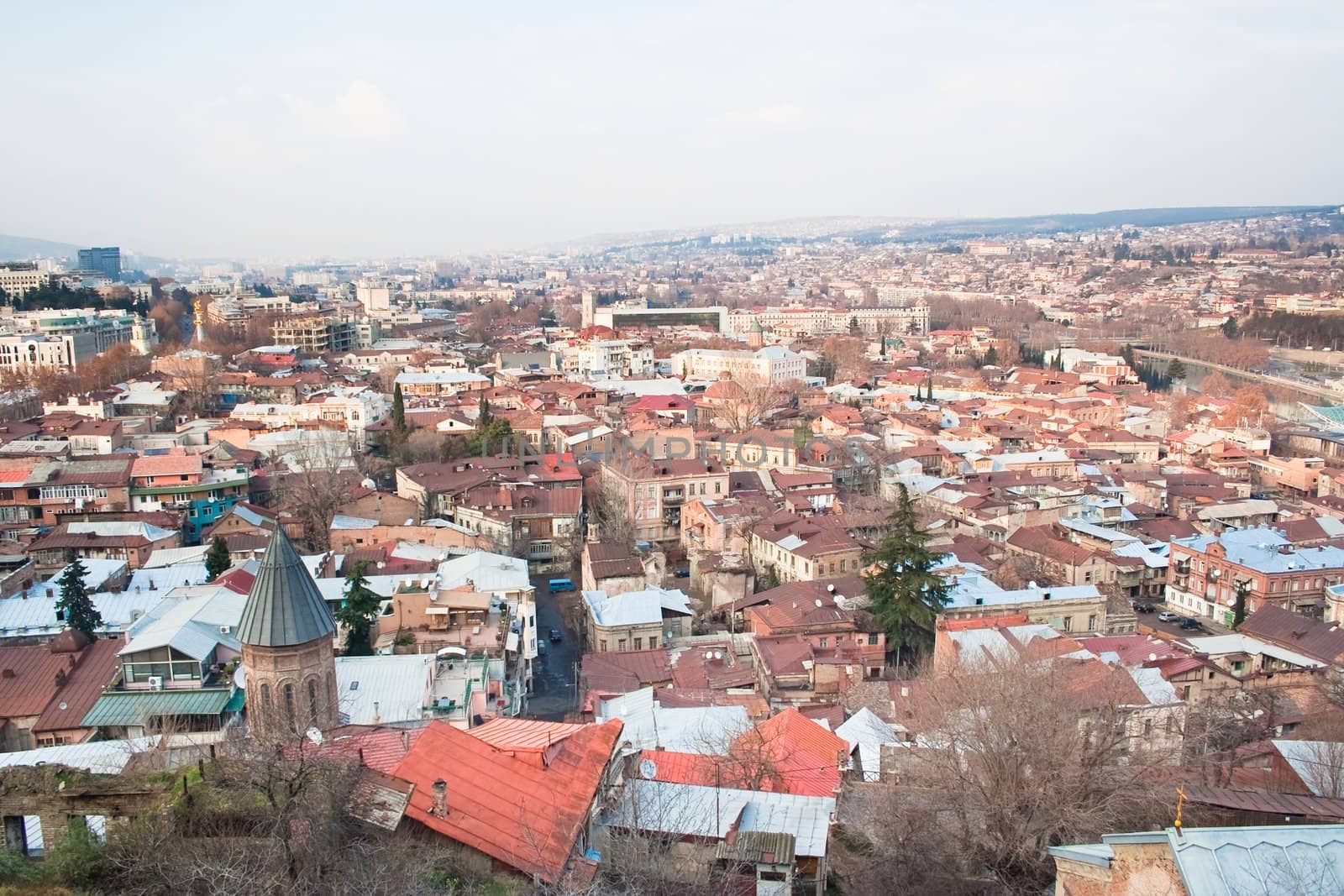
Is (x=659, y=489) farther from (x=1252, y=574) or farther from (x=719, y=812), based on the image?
(x=719, y=812)

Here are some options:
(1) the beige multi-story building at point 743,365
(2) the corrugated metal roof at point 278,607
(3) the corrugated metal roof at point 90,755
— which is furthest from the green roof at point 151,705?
(1) the beige multi-story building at point 743,365

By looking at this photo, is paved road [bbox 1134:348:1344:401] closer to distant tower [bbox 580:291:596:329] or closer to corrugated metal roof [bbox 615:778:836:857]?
distant tower [bbox 580:291:596:329]

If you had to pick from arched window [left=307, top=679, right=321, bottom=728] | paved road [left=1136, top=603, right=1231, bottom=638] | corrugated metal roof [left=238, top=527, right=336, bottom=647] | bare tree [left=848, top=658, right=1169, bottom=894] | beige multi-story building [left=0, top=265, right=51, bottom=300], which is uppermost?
beige multi-story building [left=0, top=265, right=51, bottom=300]

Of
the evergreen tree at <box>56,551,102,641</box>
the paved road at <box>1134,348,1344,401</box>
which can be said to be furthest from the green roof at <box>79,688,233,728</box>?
the paved road at <box>1134,348,1344,401</box>

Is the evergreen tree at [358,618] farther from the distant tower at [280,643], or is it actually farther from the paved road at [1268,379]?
the paved road at [1268,379]

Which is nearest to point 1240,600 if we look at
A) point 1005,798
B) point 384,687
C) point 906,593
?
point 906,593
